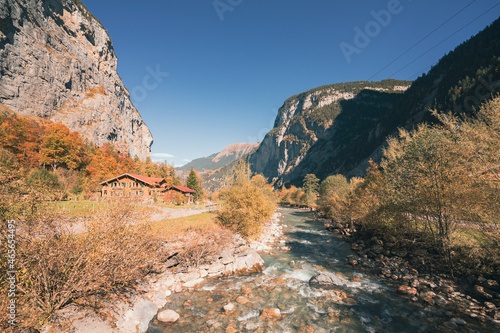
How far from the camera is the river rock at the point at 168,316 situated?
9.50m

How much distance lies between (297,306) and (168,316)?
735cm

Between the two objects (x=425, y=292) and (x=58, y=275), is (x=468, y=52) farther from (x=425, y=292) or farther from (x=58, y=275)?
(x=58, y=275)

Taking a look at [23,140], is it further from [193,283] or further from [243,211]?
[193,283]

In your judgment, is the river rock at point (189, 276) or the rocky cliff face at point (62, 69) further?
the rocky cliff face at point (62, 69)

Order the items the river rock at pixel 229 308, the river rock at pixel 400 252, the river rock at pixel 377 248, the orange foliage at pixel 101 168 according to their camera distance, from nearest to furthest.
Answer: the river rock at pixel 229 308, the river rock at pixel 400 252, the river rock at pixel 377 248, the orange foliage at pixel 101 168

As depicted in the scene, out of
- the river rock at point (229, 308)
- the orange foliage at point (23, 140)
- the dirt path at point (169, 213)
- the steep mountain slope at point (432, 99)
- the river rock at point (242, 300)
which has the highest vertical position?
the steep mountain slope at point (432, 99)

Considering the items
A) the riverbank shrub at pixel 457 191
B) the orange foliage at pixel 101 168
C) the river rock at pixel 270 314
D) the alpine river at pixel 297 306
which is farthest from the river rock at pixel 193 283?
the orange foliage at pixel 101 168

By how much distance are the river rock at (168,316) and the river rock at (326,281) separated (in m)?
9.51

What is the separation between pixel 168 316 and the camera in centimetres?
960

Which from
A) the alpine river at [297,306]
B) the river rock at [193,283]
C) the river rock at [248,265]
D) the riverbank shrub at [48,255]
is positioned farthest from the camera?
the river rock at [248,265]

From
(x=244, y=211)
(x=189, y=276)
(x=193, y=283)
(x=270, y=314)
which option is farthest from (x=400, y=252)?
(x=189, y=276)

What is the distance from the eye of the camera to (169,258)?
1420 cm

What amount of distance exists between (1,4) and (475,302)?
558ft

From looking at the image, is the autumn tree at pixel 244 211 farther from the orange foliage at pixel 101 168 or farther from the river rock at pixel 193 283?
the orange foliage at pixel 101 168
